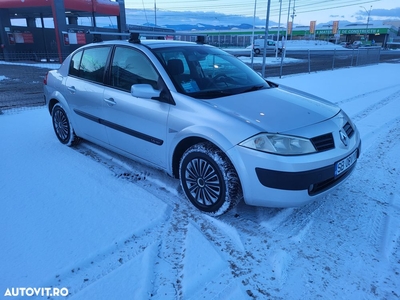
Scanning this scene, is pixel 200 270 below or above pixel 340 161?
below

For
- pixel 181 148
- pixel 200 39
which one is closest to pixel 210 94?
pixel 181 148

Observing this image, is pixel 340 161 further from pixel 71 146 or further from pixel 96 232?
pixel 71 146

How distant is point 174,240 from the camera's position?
2.64 meters

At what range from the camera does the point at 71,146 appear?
15.8 ft

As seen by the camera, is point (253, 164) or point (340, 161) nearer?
point (253, 164)

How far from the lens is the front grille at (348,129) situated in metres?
3.12

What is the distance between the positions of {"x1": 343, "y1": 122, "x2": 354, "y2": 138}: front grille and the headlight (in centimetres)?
77

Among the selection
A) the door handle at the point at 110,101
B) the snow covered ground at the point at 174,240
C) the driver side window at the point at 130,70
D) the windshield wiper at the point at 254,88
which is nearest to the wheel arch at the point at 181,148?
the snow covered ground at the point at 174,240

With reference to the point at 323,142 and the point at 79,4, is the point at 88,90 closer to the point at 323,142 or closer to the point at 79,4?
the point at 323,142

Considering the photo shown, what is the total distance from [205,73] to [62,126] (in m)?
2.64

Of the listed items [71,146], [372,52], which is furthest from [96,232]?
[372,52]

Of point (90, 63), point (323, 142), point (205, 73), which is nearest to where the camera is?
point (323, 142)

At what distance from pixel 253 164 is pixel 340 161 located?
0.86 m

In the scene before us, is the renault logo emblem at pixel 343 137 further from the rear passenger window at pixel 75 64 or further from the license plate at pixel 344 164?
the rear passenger window at pixel 75 64
